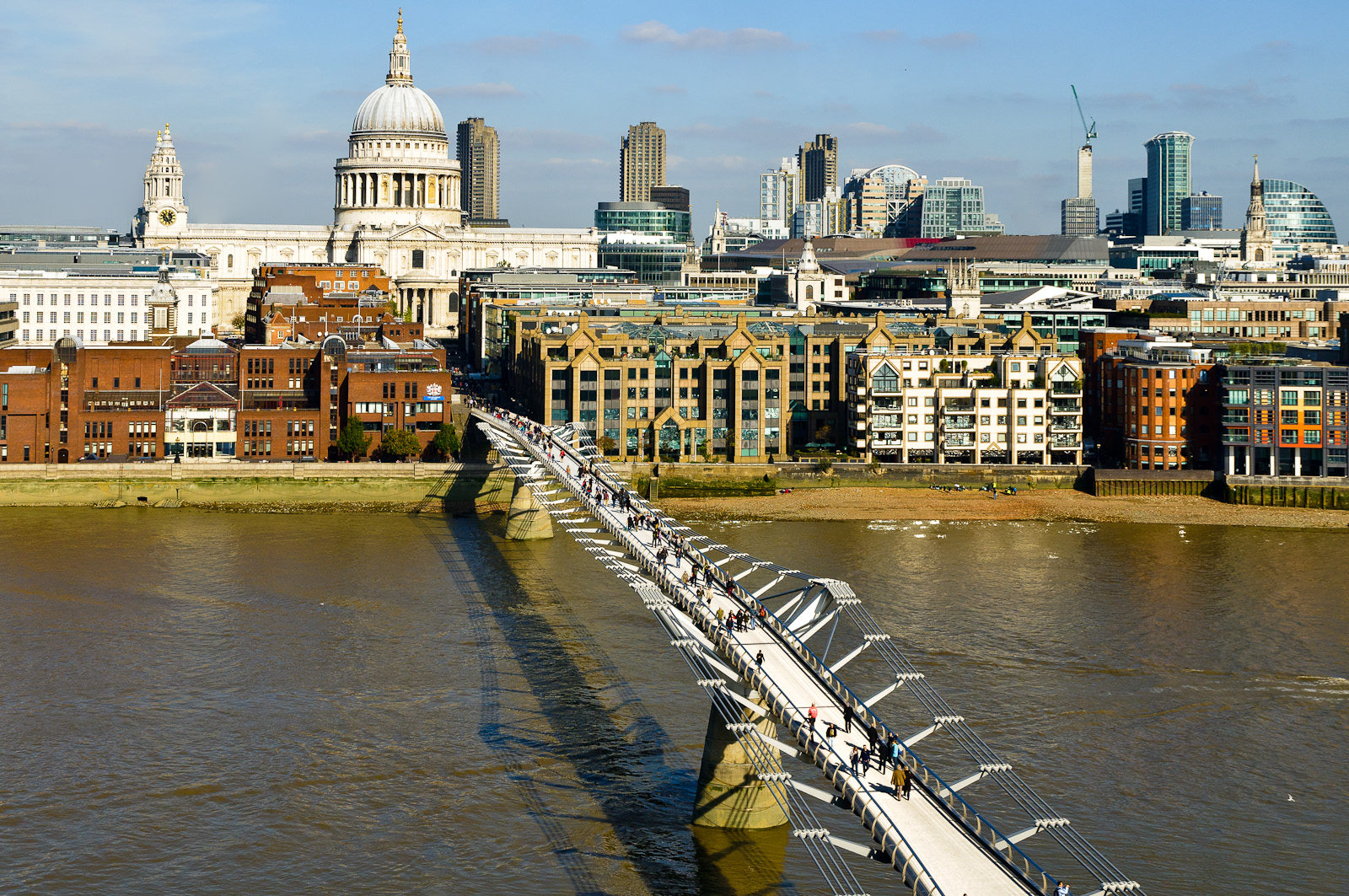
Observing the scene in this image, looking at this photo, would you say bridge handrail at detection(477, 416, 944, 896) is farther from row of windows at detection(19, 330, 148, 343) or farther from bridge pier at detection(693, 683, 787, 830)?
row of windows at detection(19, 330, 148, 343)

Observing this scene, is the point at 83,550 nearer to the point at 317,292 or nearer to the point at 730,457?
the point at 730,457

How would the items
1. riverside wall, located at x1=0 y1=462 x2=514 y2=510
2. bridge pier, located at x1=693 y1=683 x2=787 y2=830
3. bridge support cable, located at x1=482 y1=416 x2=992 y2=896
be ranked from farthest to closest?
1. riverside wall, located at x1=0 y1=462 x2=514 y2=510
2. bridge pier, located at x1=693 y1=683 x2=787 y2=830
3. bridge support cable, located at x1=482 y1=416 x2=992 y2=896

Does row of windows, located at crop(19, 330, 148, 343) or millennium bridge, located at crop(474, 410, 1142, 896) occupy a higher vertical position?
row of windows, located at crop(19, 330, 148, 343)

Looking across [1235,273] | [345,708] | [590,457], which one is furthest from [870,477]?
[1235,273]

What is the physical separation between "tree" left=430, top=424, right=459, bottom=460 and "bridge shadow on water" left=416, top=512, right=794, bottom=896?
2283 cm

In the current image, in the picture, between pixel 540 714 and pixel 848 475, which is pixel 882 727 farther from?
pixel 848 475

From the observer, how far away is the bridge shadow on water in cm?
2734

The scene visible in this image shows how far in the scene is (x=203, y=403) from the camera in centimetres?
7019

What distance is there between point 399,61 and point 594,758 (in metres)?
128

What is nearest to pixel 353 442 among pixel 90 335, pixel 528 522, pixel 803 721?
pixel 528 522

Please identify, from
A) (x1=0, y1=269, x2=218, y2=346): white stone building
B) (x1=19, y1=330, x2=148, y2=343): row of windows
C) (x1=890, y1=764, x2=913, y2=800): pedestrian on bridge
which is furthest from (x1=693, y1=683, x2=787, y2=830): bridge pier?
(x1=19, y1=330, x2=148, y2=343): row of windows

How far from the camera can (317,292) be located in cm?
10481

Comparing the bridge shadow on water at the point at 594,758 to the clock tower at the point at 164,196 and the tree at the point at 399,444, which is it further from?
the clock tower at the point at 164,196

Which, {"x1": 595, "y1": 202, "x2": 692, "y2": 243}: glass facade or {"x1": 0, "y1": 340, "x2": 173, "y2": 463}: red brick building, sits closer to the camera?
{"x1": 0, "y1": 340, "x2": 173, "y2": 463}: red brick building
